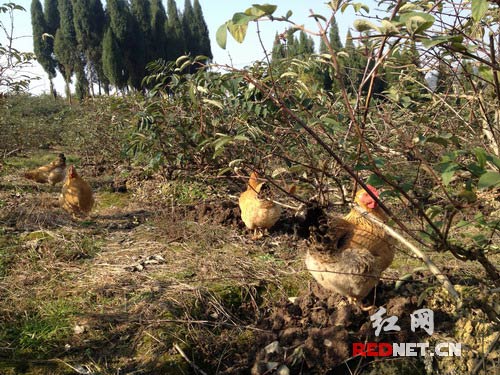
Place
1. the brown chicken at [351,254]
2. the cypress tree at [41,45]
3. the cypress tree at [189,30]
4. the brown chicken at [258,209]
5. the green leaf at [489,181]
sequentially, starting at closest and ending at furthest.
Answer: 1. the green leaf at [489,181]
2. the brown chicken at [351,254]
3. the brown chicken at [258,209]
4. the cypress tree at [41,45]
5. the cypress tree at [189,30]

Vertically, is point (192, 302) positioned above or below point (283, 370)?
above

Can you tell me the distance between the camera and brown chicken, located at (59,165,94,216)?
4488 millimetres

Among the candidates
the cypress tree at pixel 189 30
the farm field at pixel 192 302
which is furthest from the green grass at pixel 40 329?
the cypress tree at pixel 189 30

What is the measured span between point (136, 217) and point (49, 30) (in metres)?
33.2

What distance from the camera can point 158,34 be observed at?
1266 inches

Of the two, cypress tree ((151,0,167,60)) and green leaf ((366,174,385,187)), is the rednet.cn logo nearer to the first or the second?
green leaf ((366,174,385,187))

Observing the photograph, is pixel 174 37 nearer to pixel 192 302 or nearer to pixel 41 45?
pixel 41 45

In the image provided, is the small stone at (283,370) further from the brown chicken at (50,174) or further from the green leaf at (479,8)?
the brown chicken at (50,174)

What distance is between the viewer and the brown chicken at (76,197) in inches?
177

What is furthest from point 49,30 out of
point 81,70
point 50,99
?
point 50,99

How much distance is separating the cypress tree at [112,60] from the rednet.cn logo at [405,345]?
2815cm

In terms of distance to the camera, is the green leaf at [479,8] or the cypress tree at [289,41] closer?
the green leaf at [479,8]

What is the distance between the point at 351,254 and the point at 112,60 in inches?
1132

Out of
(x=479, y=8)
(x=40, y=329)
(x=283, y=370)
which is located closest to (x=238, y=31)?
(x=479, y=8)
